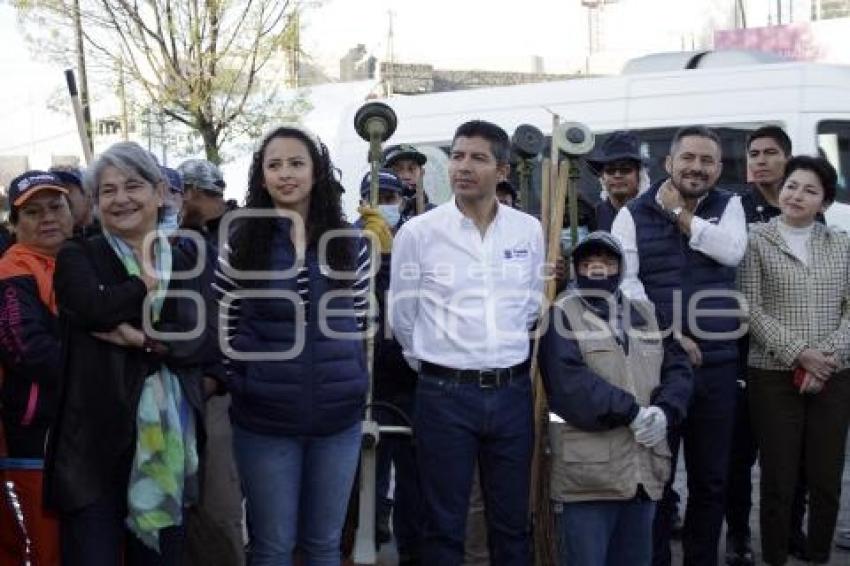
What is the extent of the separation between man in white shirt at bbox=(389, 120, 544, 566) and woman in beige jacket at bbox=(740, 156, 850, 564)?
1.42 meters

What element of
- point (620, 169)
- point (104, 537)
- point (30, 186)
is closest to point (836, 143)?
point (620, 169)

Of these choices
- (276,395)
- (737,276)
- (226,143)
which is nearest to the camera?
(276,395)

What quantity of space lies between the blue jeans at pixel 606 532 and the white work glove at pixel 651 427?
242 mm

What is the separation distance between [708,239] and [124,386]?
273 cm

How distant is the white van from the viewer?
9.19 m

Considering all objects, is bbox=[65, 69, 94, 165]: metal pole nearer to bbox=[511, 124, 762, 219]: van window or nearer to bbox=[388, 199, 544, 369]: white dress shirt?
bbox=[388, 199, 544, 369]: white dress shirt

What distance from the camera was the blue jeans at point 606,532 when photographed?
4340mm

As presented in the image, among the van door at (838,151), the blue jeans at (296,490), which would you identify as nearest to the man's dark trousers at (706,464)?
the blue jeans at (296,490)

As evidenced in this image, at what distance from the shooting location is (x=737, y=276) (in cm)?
541

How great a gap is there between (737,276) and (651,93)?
479 cm

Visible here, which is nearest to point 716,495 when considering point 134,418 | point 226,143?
point 134,418

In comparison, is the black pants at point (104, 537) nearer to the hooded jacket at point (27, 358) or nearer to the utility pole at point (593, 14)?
the hooded jacket at point (27, 358)

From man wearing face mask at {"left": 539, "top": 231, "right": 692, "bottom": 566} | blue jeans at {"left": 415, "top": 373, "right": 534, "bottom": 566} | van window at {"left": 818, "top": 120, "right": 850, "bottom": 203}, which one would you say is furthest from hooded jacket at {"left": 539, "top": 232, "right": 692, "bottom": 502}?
van window at {"left": 818, "top": 120, "right": 850, "bottom": 203}

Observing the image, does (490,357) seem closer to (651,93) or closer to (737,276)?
(737,276)
